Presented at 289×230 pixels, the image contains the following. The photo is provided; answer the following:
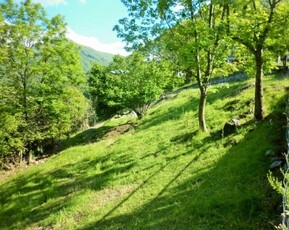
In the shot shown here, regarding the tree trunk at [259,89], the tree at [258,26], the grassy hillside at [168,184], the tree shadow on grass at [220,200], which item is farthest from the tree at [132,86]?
the tree shadow on grass at [220,200]

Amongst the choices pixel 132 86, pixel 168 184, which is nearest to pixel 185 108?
pixel 132 86

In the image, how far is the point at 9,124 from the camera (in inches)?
831

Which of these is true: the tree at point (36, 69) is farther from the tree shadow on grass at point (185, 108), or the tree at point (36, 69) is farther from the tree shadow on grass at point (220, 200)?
the tree shadow on grass at point (220, 200)

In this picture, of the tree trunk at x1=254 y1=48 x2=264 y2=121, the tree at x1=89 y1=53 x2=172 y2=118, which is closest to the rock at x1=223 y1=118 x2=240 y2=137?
the tree trunk at x1=254 y1=48 x2=264 y2=121

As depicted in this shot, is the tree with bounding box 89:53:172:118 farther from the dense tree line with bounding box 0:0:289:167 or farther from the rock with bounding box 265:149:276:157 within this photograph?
the rock with bounding box 265:149:276:157

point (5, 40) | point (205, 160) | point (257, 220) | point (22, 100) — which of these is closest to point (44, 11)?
point (5, 40)

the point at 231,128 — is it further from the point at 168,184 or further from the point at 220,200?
the point at 220,200

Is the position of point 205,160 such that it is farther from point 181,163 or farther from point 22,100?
point 22,100

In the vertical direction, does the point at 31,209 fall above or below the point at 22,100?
below

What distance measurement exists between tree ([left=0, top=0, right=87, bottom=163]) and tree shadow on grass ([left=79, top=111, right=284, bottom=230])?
14641mm

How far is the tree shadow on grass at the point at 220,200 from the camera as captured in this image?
10.5 meters

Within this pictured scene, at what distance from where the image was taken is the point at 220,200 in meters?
11.6

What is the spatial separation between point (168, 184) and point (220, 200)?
381 cm

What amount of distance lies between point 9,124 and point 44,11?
1244 centimetres
